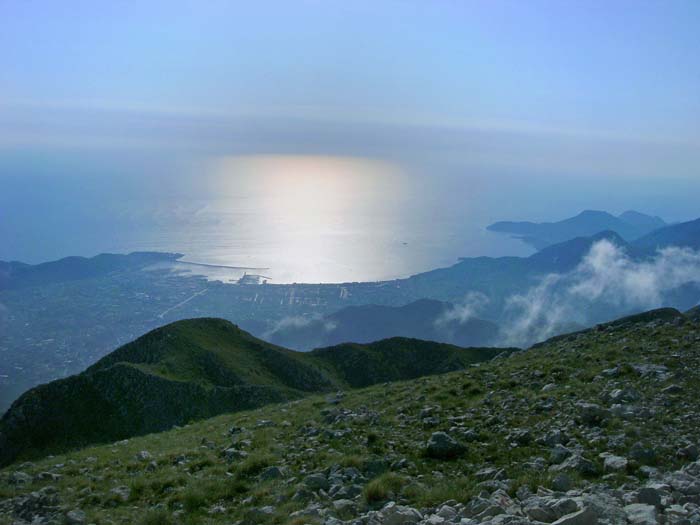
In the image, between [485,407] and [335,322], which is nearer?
[485,407]

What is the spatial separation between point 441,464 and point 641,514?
4.43 meters

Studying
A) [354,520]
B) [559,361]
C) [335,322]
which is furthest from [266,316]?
[354,520]

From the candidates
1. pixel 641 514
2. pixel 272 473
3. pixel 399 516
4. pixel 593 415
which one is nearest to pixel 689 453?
pixel 593 415

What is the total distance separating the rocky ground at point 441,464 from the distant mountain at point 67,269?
17946 centimetres

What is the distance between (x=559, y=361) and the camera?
62.4 feet

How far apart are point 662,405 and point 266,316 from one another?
132490 millimetres

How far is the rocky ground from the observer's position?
315 inches

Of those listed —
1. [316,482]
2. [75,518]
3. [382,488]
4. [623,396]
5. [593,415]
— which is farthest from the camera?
[623,396]

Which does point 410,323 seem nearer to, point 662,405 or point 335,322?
point 335,322

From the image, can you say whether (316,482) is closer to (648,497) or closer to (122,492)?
(122,492)

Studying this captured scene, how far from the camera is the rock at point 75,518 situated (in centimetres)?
1000

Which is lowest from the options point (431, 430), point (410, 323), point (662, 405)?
point (410, 323)

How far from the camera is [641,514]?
6.80 metres

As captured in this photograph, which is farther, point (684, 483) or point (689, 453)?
point (689, 453)
